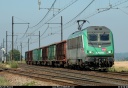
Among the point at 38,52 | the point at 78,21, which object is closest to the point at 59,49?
the point at 78,21

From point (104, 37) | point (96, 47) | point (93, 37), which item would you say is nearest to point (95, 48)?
point (96, 47)

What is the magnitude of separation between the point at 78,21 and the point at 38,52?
27389 mm

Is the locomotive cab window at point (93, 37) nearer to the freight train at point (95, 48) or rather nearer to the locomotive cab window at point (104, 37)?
the freight train at point (95, 48)

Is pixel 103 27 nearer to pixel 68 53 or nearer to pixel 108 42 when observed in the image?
pixel 108 42

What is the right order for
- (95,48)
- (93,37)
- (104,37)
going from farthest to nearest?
(104,37) → (93,37) → (95,48)

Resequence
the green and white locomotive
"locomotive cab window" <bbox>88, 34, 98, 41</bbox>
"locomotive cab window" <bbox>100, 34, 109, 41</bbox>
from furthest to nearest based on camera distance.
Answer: "locomotive cab window" <bbox>100, 34, 109, 41</bbox> → "locomotive cab window" <bbox>88, 34, 98, 41</bbox> → the green and white locomotive

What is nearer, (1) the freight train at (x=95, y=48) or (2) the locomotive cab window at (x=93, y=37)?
(1) the freight train at (x=95, y=48)

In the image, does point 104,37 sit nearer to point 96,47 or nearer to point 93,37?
point 93,37

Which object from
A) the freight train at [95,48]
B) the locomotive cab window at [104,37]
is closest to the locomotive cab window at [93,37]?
the freight train at [95,48]

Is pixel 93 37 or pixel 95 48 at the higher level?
pixel 93 37

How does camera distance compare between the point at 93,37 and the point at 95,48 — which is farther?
the point at 93,37

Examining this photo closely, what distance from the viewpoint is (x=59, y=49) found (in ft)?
134

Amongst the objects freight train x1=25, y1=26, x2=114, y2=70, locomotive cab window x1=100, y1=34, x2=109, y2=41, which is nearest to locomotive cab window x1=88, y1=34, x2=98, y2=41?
freight train x1=25, y1=26, x2=114, y2=70

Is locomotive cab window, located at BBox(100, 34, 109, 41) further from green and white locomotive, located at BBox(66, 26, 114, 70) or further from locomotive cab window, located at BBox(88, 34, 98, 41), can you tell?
locomotive cab window, located at BBox(88, 34, 98, 41)
